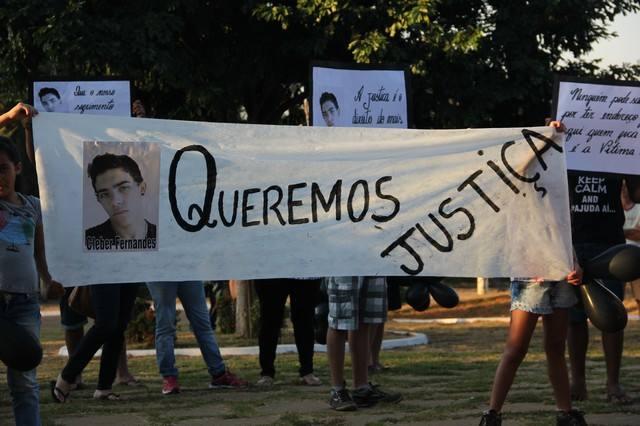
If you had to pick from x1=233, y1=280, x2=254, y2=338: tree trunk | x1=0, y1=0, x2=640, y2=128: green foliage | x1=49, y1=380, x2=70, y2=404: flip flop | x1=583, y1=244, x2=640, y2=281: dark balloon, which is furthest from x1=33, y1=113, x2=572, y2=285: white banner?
x1=233, y1=280, x2=254, y2=338: tree trunk

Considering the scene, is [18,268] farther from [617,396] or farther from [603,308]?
[617,396]

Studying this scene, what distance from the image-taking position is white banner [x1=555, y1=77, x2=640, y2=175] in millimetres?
7676

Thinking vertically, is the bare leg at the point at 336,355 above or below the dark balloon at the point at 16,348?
below

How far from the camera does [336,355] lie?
8281 mm

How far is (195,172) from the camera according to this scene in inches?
276

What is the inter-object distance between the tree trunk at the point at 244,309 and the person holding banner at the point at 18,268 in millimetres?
8884

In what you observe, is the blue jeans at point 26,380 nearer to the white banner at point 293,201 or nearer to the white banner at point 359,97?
the white banner at point 293,201

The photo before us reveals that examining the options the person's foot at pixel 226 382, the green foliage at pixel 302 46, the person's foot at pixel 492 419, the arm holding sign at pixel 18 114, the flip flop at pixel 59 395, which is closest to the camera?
the arm holding sign at pixel 18 114

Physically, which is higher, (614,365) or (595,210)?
(595,210)

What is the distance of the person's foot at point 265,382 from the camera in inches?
390

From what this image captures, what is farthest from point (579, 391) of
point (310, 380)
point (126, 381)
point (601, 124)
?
point (126, 381)

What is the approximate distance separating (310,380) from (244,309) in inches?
227

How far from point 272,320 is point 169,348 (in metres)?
0.98

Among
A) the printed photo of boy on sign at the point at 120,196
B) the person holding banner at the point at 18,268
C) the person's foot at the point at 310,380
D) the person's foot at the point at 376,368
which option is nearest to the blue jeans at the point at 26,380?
the person holding banner at the point at 18,268
